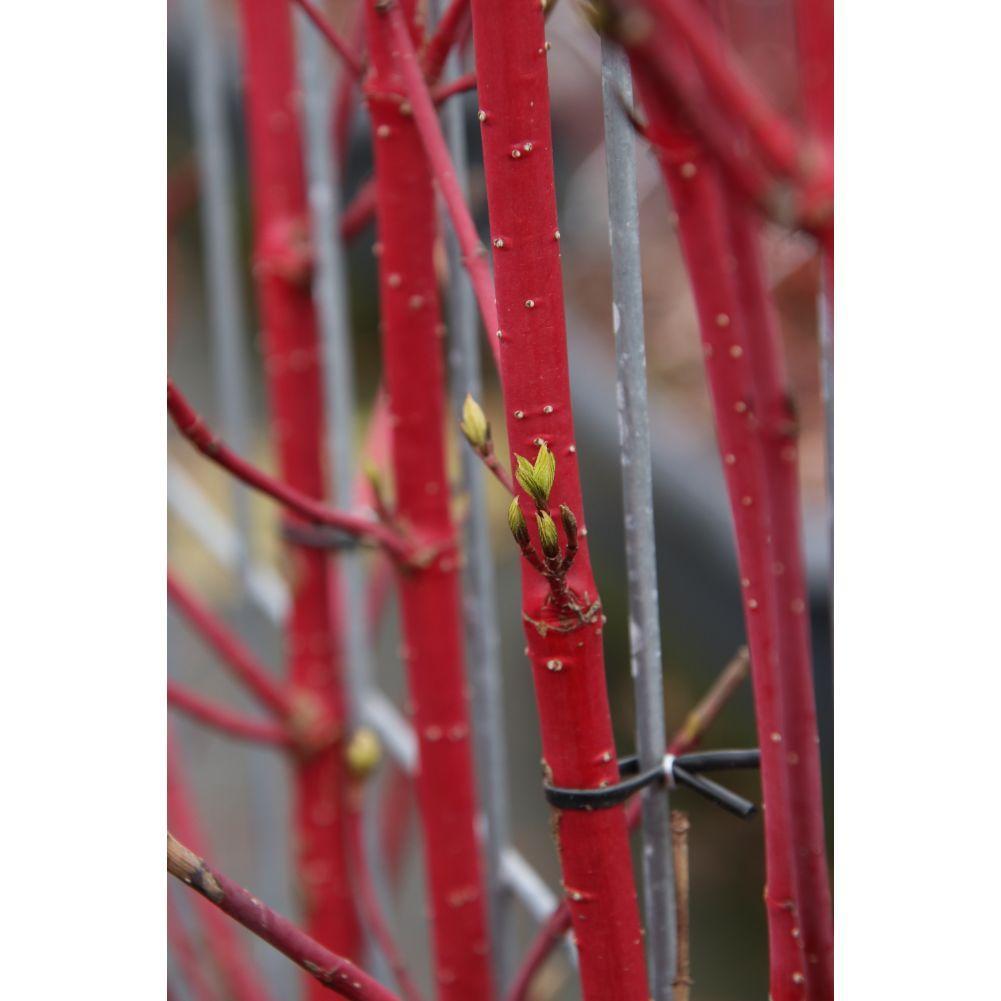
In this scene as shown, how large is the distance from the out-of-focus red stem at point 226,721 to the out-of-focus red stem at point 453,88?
480 mm

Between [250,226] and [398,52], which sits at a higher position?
[250,226]

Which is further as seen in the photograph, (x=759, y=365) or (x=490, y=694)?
(x=490, y=694)

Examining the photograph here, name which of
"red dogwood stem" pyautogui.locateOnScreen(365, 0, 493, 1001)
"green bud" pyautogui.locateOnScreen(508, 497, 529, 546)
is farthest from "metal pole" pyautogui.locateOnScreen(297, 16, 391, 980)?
"green bud" pyautogui.locateOnScreen(508, 497, 529, 546)

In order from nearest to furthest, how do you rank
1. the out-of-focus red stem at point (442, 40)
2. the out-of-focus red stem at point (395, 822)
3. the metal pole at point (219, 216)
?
1. the out-of-focus red stem at point (442, 40)
2. the metal pole at point (219, 216)
3. the out-of-focus red stem at point (395, 822)

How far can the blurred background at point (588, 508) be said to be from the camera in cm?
109

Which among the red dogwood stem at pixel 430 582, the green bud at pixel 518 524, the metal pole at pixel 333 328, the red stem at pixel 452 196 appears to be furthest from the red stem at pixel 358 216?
the green bud at pixel 518 524

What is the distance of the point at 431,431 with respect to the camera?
67 centimetres

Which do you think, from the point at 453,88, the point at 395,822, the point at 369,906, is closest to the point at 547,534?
the point at 453,88

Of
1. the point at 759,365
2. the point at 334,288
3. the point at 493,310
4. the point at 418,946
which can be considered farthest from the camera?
the point at 418,946

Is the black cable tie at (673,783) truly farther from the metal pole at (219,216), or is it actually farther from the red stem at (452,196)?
the metal pole at (219,216)

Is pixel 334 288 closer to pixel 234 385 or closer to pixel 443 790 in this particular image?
pixel 234 385

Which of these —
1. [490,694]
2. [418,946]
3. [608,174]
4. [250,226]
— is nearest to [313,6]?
[608,174]

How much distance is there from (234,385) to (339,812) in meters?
0.39

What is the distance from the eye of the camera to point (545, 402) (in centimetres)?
46
